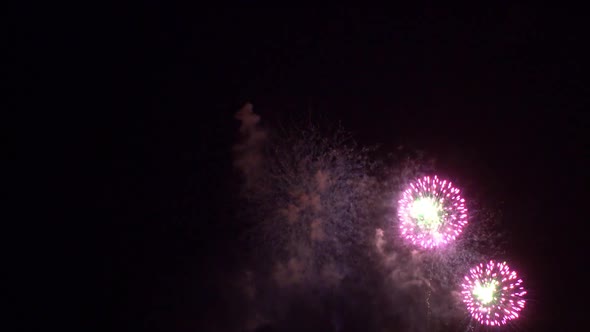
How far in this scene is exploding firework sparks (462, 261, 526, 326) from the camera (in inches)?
484

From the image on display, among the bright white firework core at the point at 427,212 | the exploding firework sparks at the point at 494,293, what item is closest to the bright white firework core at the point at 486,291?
the exploding firework sparks at the point at 494,293

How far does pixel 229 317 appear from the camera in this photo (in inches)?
576

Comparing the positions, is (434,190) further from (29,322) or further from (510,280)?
(29,322)

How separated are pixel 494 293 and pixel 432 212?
3510 millimetres

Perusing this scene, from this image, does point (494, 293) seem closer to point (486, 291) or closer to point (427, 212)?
point (486, 291)

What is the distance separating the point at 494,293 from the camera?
12508mm

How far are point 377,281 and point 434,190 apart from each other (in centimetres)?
465

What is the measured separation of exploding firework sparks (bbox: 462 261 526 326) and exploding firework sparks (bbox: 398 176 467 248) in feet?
5.70

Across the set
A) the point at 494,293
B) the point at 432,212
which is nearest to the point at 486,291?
the point at 494,293

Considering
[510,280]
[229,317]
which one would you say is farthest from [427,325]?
[229,317]

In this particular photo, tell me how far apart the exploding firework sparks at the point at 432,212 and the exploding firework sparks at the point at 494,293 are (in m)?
1.74

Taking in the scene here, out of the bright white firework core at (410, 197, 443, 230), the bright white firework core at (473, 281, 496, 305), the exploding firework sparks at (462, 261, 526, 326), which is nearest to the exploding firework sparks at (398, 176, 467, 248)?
the bright white firework core at (410, 197, 443, 230)

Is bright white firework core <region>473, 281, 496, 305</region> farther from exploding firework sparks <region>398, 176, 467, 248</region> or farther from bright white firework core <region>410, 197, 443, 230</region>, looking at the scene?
bright white firework core <region>410, 197, 443, 230</region>

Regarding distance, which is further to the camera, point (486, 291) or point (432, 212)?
point (486, 291)
